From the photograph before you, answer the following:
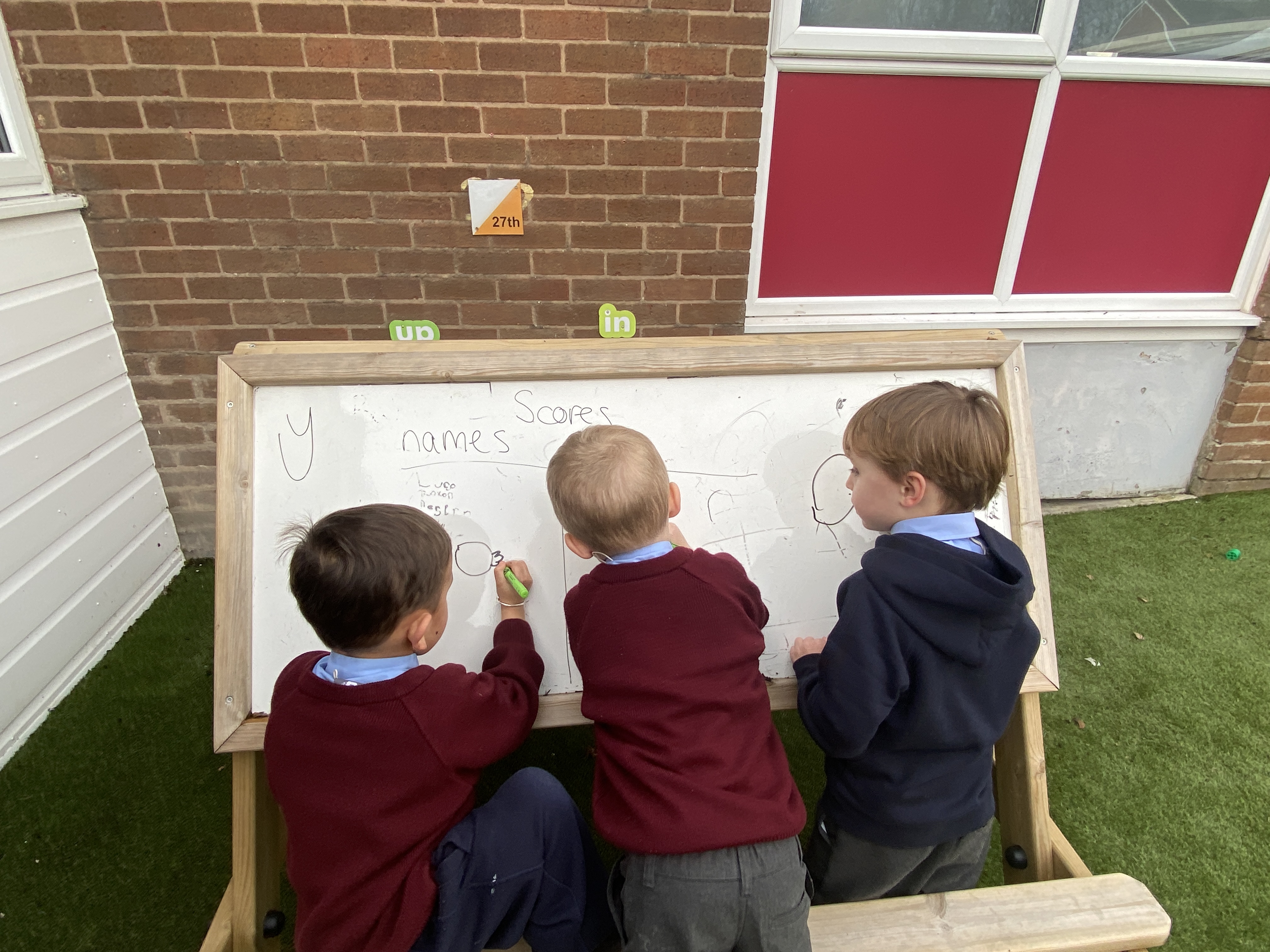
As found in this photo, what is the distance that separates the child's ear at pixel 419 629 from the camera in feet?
4.17

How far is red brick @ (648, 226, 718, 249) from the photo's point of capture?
109 inches

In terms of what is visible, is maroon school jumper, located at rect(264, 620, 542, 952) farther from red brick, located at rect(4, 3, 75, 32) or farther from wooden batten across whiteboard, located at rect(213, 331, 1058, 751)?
red brick, located at rect(4, 3, 75, 32)

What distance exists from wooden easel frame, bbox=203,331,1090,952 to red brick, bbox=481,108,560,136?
1.26 m

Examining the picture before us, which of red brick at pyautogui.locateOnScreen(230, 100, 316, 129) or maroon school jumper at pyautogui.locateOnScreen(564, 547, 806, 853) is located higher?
red brick at pyautogui.locateOnScreen(230, 100, 316, 129)

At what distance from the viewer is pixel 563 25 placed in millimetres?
2434

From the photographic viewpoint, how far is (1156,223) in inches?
125

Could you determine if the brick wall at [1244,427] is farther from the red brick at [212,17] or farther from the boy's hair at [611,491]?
the red brick at [212,17]

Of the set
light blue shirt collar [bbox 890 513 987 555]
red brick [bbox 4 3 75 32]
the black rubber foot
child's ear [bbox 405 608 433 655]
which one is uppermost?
red brick [bbox 4 3 75 32]

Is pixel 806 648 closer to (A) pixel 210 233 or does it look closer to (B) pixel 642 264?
(B) pixel 642 264

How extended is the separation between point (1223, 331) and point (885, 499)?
2.95 meters

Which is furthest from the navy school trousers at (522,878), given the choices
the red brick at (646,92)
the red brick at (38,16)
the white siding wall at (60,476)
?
the red brick at (38,16)

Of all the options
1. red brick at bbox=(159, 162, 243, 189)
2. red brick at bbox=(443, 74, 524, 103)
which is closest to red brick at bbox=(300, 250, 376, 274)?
red brick at bbox=(159, 162, 243, 189)

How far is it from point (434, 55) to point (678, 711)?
230 centimetres

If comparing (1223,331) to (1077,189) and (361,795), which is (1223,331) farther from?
(361,795)
